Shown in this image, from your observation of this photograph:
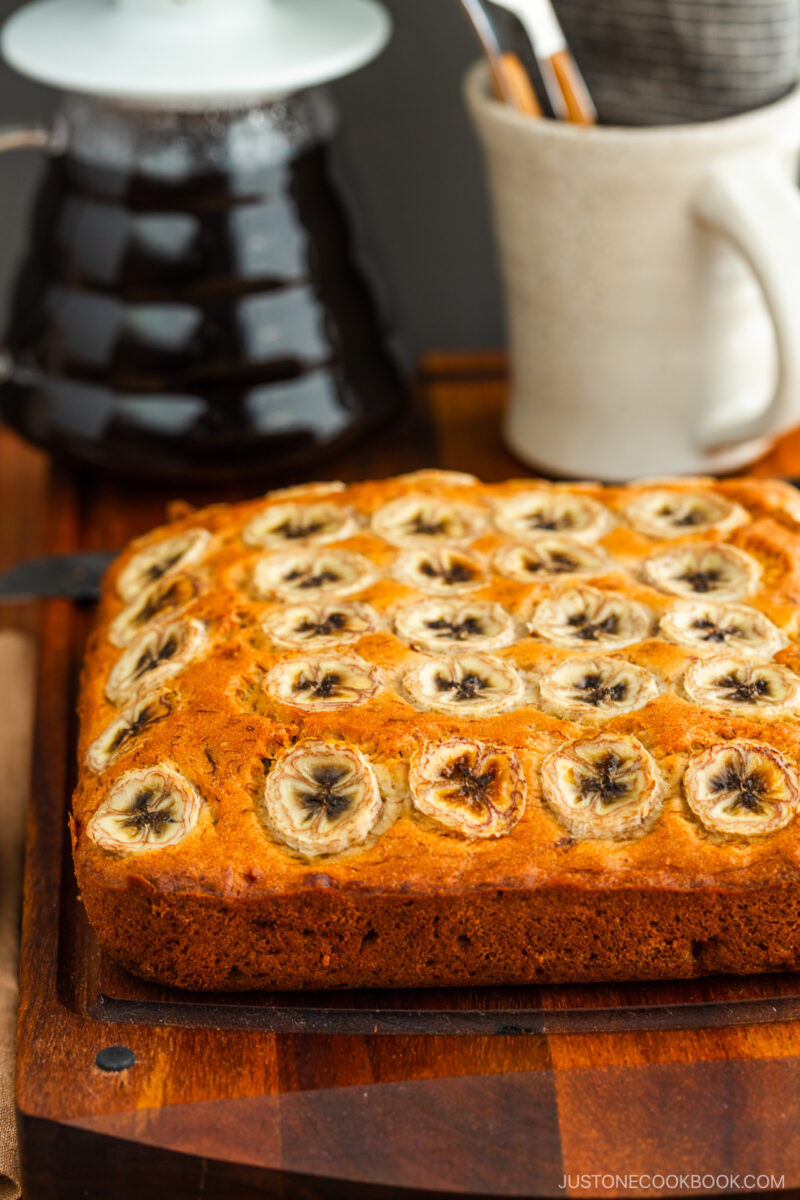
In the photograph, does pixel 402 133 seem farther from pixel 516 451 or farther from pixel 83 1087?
pixel 83 1087

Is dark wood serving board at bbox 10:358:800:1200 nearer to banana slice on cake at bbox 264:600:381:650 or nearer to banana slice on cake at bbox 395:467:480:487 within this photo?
banana slice on cake at bbox 264:600:381:650

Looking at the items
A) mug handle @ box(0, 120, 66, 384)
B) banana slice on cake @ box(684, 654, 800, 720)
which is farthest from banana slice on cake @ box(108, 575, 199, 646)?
mug handle @ box(0, 120, 66, 384)

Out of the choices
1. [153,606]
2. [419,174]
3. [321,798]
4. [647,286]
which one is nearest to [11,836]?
[153,606]

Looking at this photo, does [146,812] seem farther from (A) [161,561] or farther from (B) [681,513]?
(B) [681,513]

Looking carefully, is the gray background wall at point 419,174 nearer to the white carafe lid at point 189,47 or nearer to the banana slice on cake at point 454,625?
the white carafe lid at point 189,47

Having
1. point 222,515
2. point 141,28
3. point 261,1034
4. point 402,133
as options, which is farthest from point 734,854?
point 402,133

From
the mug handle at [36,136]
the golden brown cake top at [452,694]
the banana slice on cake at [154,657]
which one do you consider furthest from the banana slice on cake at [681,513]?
the mug handle at [36,136]
